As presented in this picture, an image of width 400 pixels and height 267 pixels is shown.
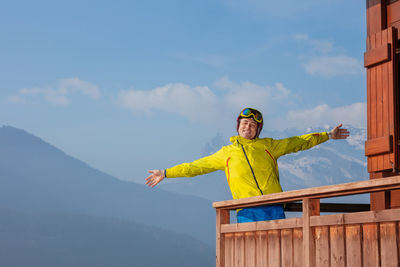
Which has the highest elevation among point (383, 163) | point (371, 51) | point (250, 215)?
point (371, 51)

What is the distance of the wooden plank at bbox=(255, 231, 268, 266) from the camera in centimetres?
593

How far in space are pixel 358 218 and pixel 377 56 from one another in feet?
9.72

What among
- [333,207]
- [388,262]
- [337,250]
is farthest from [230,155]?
[388,262]

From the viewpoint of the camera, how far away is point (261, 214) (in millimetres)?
6598

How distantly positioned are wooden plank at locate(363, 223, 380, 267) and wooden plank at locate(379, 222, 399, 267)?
47 mm

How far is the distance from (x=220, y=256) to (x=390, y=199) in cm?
200

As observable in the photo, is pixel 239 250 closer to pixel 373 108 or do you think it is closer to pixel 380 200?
pixel 380 200

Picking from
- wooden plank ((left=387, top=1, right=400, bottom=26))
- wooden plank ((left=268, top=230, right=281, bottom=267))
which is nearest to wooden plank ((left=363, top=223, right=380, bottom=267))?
wooden plank ((left=268, top=230, right=281, bottom=267))

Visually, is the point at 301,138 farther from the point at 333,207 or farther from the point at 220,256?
the point at 220,256

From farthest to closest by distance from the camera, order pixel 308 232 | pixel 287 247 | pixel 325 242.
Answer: pixel 287 247 < pixel 308 232 < pixel 325 242

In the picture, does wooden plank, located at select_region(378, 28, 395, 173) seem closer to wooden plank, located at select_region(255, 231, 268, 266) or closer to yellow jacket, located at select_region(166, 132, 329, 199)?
yellow jacket, located at select_region(166, 132, 329, 199)


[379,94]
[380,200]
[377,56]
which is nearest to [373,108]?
[379,94]

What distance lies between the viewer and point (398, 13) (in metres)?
7.18

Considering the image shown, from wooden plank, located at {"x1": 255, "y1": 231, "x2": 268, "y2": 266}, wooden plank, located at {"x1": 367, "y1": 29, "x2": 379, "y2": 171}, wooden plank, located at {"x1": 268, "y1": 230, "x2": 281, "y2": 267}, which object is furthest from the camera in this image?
wooden plank, located at {"x1": 367, "y1": 29, "x2": 379, "y2": 171}
